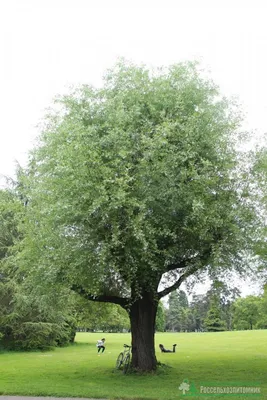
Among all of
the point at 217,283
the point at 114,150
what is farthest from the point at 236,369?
the point at 114,150

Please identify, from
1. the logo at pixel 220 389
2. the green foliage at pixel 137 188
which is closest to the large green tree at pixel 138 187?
the green foliage at pixel 137 188

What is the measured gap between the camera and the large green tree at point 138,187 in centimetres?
1425

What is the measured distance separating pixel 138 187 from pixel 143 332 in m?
7.47

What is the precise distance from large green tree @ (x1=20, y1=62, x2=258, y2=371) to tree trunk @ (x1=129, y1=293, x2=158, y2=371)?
16cm

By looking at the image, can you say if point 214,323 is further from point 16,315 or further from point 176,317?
point 16,315

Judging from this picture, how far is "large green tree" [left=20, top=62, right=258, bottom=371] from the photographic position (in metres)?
14.2

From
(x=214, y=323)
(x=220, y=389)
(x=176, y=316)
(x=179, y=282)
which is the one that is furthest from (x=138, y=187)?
(x=176, y=316)

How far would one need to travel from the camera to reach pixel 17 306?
31578 millimetres

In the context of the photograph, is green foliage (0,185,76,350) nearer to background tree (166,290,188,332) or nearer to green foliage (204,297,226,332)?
green foliage (204,297,226,332)

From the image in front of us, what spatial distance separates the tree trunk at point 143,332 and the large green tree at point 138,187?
16cm

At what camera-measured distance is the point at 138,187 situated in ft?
47.6

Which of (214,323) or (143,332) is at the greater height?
(214,323)

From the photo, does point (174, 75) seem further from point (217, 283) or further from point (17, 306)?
point (17, 306)

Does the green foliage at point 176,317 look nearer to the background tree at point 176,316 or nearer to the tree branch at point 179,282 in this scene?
the background tree at point 176,316
